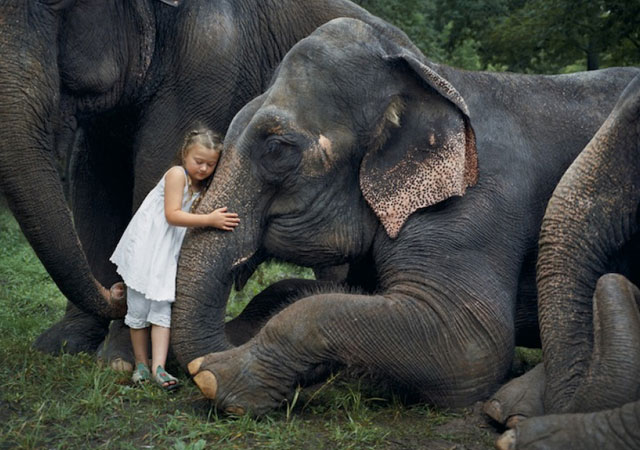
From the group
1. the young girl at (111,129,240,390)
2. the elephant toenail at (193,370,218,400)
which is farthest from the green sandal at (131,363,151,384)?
the elephant toenail at (193,370,218,400)

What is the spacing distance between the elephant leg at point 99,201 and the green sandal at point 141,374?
116cm

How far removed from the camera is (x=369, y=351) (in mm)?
4160

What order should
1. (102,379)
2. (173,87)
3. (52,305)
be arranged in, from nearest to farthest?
(102,379)
(173,87)
(52,305)

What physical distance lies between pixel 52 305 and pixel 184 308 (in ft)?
9.91

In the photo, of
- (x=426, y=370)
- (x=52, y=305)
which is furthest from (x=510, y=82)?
(x=52, y=305)

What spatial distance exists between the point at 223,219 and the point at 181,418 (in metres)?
0.90

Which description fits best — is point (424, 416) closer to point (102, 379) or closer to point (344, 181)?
point (344, 181)

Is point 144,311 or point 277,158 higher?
point 277,158

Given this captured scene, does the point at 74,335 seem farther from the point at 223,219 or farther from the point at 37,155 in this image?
the point at 223,219

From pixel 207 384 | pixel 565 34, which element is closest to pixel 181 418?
pixel 207 384

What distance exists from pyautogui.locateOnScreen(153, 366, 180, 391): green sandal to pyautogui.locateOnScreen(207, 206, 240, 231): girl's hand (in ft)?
2.35

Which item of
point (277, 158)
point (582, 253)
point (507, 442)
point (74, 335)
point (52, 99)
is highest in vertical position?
point (52, 99)

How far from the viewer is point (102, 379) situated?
4.53 m

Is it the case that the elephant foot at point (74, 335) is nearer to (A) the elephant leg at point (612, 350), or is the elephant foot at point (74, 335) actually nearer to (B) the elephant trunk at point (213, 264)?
(B) the elephant trunk at point (213, 264)
